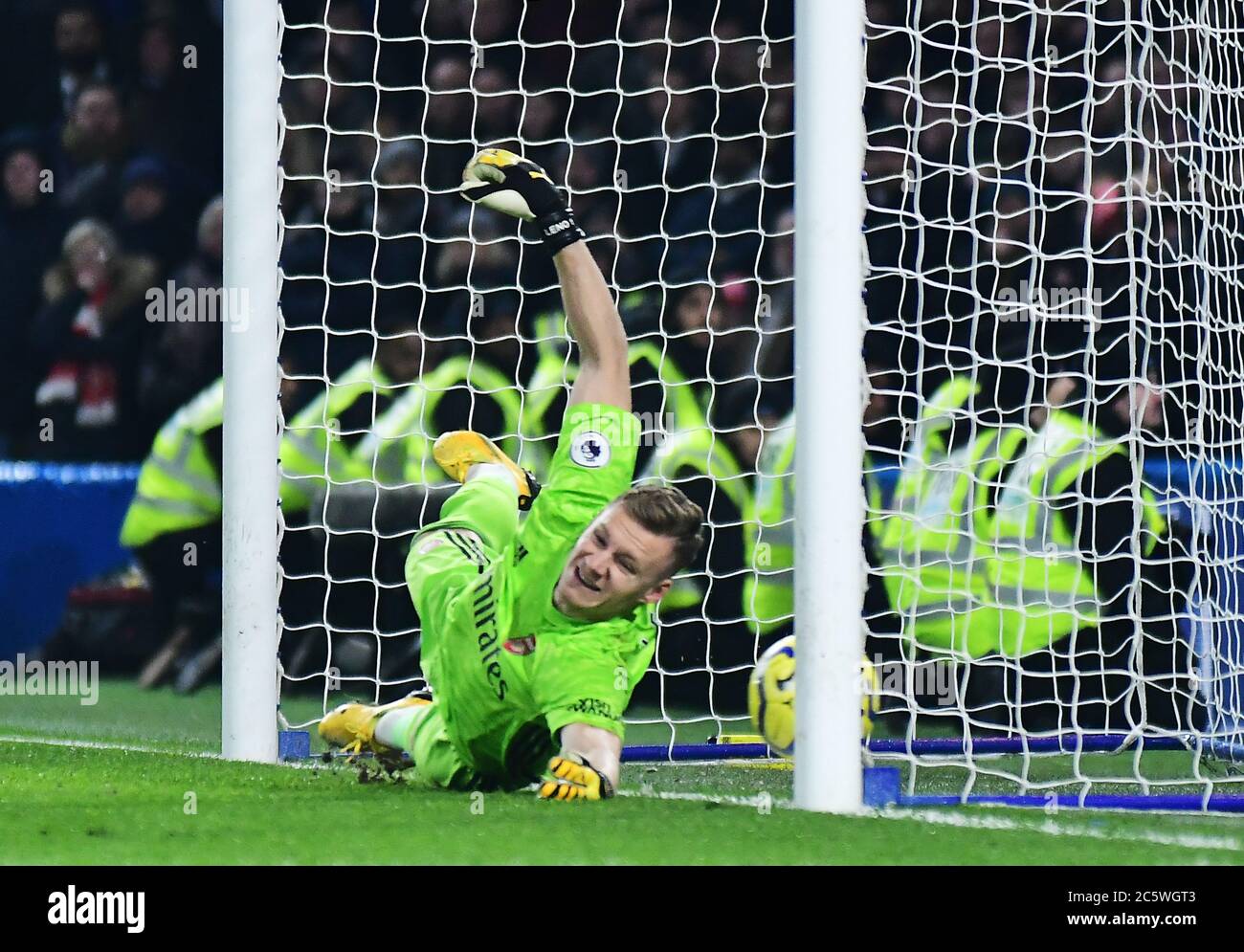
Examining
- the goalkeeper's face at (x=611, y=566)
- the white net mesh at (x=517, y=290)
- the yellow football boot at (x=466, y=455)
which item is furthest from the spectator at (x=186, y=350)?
the goalkeeper's face at (x=611, y=566)

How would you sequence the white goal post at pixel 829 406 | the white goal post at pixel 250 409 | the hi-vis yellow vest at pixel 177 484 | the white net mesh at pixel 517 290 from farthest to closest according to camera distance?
the hi-vis yellow vest at pixel 177 484, the white net mesh at pixel 517 290, the white goal post at pixel 250 409, the white goal post at pixel 829 406

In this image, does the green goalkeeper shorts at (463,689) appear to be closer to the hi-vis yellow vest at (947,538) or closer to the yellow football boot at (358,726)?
the yellow football boot at (358,726)

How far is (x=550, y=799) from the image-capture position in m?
3.63

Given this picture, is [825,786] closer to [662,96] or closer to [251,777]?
[251,777]

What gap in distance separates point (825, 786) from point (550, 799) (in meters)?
0.55

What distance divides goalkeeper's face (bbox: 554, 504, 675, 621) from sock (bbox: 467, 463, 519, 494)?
96cm

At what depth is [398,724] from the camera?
166 inches

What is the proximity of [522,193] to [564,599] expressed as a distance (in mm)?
873

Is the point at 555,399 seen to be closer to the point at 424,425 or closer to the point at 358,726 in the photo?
the point at 424,425

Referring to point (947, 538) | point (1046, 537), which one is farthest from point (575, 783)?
point (1046, 537)

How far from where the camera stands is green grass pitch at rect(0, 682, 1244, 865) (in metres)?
2.97

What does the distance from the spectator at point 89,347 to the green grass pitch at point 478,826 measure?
248 cm

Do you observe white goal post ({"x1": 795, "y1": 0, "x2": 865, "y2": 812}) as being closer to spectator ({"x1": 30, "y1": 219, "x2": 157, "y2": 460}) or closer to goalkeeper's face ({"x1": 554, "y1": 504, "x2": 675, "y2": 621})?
goalkeeper's face ({"x1": 554, "y1": 504, "x2": 675, "y2": 621})

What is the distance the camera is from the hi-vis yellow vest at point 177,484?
6531 mm
